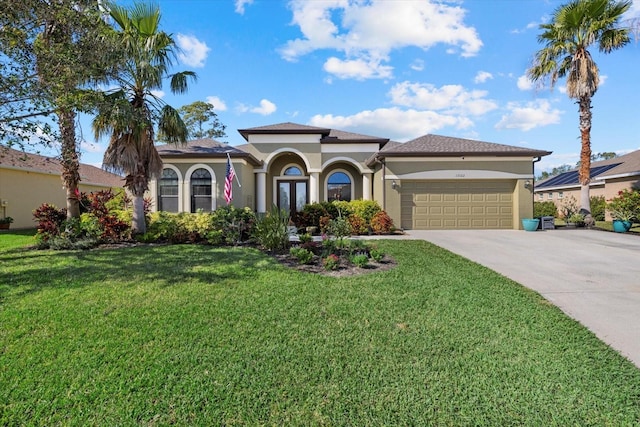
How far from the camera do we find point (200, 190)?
47.9 feet

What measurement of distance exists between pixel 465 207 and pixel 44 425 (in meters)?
15.1

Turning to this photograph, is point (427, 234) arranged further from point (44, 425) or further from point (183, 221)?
point (44, 425)

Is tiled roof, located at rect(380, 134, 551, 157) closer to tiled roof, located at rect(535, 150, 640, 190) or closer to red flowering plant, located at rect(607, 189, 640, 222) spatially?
red flowering plant, located at rect(607, 189, 640, 222)

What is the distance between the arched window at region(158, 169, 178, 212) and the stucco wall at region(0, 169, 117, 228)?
5.14 meters

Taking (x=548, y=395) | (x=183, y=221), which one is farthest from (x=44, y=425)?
(x=183, y=221)

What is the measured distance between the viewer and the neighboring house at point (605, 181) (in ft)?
60.5

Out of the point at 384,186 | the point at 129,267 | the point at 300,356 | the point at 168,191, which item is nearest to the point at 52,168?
the point at 168,191

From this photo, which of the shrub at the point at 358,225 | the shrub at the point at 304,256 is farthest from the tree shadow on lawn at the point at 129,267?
the shrub at the point at 358,225

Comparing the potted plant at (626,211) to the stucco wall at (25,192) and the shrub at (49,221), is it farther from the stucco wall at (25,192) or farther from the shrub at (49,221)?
the stucco wall at (25,192)

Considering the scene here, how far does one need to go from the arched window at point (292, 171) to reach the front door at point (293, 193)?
1.54 feet

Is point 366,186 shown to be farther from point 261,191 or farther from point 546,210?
point 546,210

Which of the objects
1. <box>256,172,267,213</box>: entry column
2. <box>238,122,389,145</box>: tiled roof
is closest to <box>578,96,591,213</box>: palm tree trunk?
<box>238,122,389,145</box>: tiled roof

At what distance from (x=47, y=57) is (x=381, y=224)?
1120 centimetres

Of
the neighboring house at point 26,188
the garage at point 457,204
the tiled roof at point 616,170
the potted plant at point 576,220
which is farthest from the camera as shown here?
the tiled roof at point 616,170
